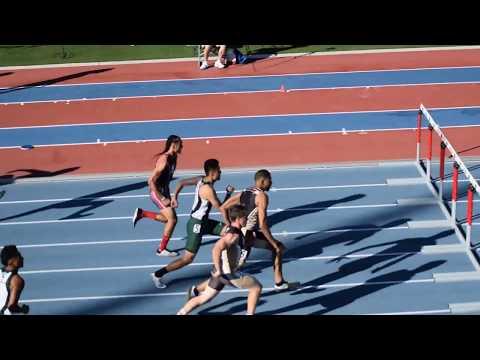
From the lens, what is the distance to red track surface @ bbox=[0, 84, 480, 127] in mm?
16969

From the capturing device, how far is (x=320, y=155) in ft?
48.2

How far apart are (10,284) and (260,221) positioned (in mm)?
2762

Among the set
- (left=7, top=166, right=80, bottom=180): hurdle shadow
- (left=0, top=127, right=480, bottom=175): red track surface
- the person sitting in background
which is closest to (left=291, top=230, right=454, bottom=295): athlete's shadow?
(left=0, top=127, right=480, bottom=175): red track surface

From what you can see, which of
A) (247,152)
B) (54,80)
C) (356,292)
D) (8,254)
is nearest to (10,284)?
(8,254)

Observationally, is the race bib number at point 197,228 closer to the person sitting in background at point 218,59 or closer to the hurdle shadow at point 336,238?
the hurdle shadow at point 336,238

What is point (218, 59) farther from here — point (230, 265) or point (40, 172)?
point (230, 265)

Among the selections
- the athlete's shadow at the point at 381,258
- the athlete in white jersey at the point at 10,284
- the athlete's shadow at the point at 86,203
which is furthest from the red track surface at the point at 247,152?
the athlete in white jersey at the point at 10,284

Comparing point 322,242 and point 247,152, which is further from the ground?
point 247,152

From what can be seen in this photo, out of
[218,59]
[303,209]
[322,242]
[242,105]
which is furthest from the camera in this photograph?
[218,59]

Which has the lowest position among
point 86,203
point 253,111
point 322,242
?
point 322,242

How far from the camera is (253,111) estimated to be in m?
17.0

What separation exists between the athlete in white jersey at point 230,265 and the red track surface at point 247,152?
5.34 metres
